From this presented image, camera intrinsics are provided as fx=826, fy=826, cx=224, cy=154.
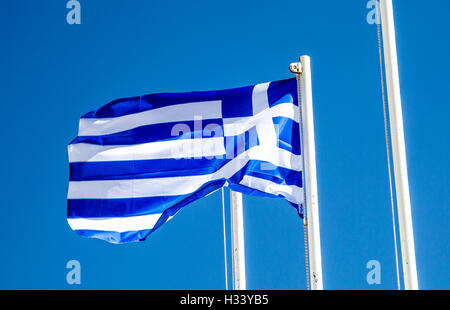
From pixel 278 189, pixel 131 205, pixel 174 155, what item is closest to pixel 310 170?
pixel 278 189

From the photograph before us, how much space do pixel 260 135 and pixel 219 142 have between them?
715 millimetres

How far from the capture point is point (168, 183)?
13.5 metres

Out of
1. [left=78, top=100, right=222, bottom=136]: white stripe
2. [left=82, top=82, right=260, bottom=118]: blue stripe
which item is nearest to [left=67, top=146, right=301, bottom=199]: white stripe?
[left=82, top=82, right=260, bottom=118]: blue stripe

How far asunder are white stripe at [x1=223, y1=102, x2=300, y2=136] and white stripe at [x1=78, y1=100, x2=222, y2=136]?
0.28 m

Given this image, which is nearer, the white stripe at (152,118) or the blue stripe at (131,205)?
the blue stripe at (131,205)

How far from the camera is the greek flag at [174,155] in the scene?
13133 mm

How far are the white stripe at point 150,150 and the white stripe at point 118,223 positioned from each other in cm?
105

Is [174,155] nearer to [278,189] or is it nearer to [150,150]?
[150,150]

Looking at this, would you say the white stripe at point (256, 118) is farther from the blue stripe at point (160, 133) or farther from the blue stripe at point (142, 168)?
the blue stripe at point (142, 168)

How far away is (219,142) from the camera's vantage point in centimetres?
1348

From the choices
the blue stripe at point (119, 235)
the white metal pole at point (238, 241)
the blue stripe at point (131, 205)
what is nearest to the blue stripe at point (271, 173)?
the blue stripe at point (131, 205)

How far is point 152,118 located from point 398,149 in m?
4.56
